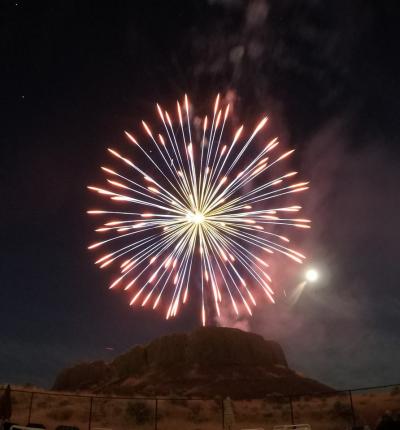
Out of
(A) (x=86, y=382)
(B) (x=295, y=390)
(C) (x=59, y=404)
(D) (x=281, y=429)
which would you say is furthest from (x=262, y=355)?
(D) (x=281, y=429)

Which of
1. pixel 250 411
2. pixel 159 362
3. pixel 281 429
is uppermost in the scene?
pixel 159 362

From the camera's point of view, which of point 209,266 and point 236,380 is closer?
point 209,266

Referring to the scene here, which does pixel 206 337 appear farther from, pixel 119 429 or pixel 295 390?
pixel 119 429

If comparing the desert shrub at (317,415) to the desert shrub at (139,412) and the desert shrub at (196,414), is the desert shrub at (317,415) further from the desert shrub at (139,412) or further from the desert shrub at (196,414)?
the desert shrub at (139,412)

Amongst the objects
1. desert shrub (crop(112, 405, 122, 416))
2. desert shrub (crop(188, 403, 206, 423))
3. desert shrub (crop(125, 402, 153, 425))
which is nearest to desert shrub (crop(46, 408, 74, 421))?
desert shrub (crop(112, 405, 122, 416))

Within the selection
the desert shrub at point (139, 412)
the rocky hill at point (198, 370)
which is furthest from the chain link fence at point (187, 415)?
the rocky hill at point (198, 370)

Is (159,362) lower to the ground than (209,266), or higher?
higher
